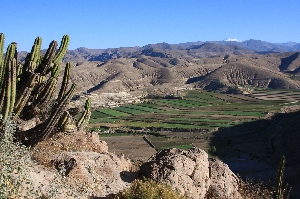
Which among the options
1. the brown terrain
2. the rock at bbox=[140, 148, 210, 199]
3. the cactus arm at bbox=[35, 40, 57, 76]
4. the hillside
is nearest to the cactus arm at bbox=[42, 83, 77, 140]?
the brown terrain

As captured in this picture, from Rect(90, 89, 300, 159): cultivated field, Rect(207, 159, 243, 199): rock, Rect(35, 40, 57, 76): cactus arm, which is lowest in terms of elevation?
Rect(90, 89, 300, 159): cultivated field

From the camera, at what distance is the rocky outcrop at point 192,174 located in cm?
995

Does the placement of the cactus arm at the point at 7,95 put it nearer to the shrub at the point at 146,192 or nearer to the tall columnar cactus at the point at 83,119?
the tall columnar cactus at the point at 83,119

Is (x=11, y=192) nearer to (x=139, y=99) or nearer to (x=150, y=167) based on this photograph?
(x=150, y=167)

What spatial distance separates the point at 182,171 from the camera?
1023 centimetres

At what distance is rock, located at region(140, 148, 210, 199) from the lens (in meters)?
9.90

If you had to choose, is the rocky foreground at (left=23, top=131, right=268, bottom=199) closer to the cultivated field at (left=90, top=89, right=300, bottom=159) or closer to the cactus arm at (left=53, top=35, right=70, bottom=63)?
the cactus arm at (left=53, top=35, right=70, bottom=63)

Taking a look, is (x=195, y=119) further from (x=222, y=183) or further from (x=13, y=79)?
(x=13, y=79)

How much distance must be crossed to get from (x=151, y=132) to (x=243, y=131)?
1569cm

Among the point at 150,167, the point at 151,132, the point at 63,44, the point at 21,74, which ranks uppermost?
the point at 63,44

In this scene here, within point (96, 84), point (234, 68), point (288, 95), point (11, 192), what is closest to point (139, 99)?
point (96, 84)

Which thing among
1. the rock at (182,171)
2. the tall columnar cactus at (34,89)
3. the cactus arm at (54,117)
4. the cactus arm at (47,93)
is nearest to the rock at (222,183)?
the rock at (182,171)

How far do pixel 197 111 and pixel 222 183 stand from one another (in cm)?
6785

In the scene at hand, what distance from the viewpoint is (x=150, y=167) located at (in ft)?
33.3
